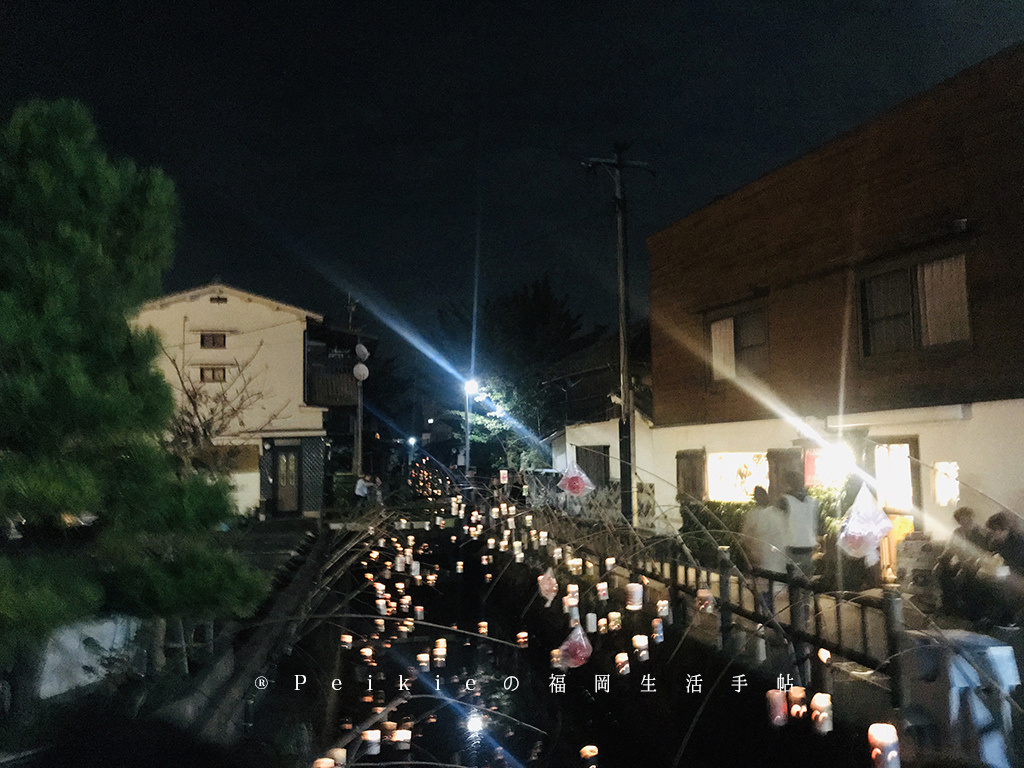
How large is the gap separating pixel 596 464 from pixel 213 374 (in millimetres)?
13794

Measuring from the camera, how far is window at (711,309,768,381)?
46.8 feet

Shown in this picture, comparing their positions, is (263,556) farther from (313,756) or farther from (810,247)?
(810,247)

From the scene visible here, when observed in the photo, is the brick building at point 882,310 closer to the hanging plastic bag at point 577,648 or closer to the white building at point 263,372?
the hanging plastic bag at point 577,648

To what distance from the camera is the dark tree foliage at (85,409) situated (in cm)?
330

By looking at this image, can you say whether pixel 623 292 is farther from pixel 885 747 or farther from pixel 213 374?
pixel 213 374

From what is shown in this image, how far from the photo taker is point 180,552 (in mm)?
4047

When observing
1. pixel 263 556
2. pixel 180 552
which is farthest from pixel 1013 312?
pixel 263 556

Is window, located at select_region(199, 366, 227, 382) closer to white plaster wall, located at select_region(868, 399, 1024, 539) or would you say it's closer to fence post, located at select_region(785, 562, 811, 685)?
white plaster wall, located at select_region(868, 399, 1024, 539)

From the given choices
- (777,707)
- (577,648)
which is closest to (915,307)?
(777,707)

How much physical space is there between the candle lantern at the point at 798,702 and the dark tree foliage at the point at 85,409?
4.75m

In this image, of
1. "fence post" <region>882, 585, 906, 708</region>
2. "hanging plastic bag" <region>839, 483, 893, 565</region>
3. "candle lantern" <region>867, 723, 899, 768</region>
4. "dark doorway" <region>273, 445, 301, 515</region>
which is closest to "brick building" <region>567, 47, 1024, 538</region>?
"hanging plastic bag" <region>839, 483, 893, 565</region>

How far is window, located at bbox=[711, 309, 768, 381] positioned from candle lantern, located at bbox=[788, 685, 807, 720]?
8614 millimetres

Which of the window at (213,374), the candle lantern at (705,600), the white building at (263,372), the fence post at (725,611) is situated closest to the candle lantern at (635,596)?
the candle lantern at (705,600)

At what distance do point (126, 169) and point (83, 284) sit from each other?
2.50 feet
